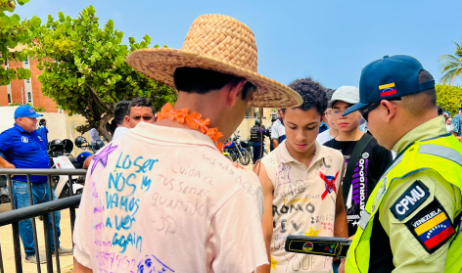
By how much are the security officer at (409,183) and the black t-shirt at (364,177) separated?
3.14 feet

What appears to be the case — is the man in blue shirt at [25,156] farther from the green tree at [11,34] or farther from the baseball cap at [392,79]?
the baseball cap at [392,79]

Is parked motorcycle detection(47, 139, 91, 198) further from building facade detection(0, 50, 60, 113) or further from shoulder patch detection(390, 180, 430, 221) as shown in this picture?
building facade detection(0, 50, 60, 113)

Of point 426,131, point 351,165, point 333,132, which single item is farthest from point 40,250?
point 426,131

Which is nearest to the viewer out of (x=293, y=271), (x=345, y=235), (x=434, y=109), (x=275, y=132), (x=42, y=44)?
(x=434, y=109)

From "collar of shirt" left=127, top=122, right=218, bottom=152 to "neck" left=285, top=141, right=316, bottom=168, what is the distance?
1.30m

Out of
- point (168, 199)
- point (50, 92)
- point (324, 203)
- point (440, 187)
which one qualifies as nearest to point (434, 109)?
point (440, 187)

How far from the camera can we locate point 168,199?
970 mm

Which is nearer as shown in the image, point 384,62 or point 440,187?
point 440,187

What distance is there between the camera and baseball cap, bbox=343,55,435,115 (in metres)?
1.49

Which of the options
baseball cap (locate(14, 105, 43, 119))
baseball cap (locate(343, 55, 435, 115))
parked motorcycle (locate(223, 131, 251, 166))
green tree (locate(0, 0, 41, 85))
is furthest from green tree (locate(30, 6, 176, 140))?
baseball cap (locate(343, 55, 435, 115))

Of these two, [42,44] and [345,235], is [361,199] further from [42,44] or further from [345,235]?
[42,44]

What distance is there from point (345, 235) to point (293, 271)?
0.47 meters

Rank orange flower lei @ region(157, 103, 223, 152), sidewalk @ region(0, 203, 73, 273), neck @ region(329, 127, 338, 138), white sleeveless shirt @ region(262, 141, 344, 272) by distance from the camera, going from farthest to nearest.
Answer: sidewalk @ region(0, 203, 73, 273), neck @ region(329, 127, 338, 138), white sleeveless shirt @ region(262, 141, 344, 272), orange flower lei @ region(157, 103, 223, 152)

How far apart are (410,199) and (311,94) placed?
1.09 m
